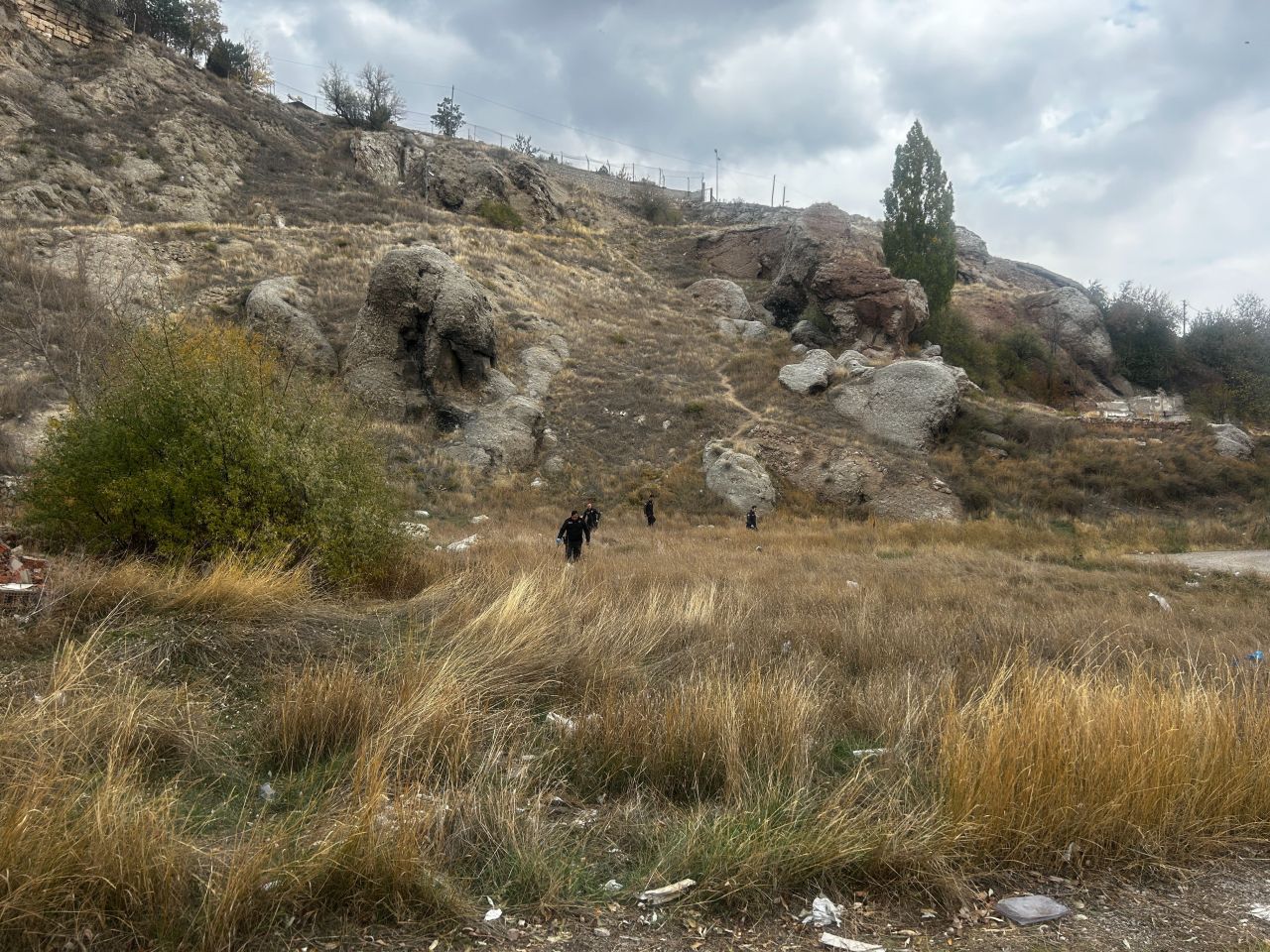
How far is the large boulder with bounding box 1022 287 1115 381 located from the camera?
43625 millimetres

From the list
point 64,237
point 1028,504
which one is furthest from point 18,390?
point 1028,504

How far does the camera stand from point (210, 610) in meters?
5.26

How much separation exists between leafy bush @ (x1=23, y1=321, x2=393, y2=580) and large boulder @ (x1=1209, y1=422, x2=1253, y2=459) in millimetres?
33597

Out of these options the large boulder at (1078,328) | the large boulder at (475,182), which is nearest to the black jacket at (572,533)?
the large boulder at (1078,328)

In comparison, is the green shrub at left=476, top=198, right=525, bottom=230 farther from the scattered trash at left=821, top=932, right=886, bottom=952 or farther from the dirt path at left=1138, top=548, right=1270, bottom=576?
the scattered trash at left=821, top=932, right=886, bottom=952

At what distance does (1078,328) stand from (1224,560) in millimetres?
33510

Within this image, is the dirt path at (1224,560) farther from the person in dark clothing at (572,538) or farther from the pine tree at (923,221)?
the pine tree at (923,221)

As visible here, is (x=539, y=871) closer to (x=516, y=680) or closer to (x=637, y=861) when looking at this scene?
(x=637, y=861)

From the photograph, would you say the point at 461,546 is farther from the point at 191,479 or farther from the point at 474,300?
the point at 474,300

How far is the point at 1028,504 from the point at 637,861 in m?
27.2

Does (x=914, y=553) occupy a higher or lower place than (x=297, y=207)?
lower

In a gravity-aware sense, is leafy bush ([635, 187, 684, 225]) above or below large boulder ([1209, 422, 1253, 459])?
above

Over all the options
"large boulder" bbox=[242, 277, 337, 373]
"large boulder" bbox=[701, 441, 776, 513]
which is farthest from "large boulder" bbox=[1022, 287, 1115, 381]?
"large boulder" bbox=[242, 277, 337, 373]

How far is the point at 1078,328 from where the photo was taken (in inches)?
1740
